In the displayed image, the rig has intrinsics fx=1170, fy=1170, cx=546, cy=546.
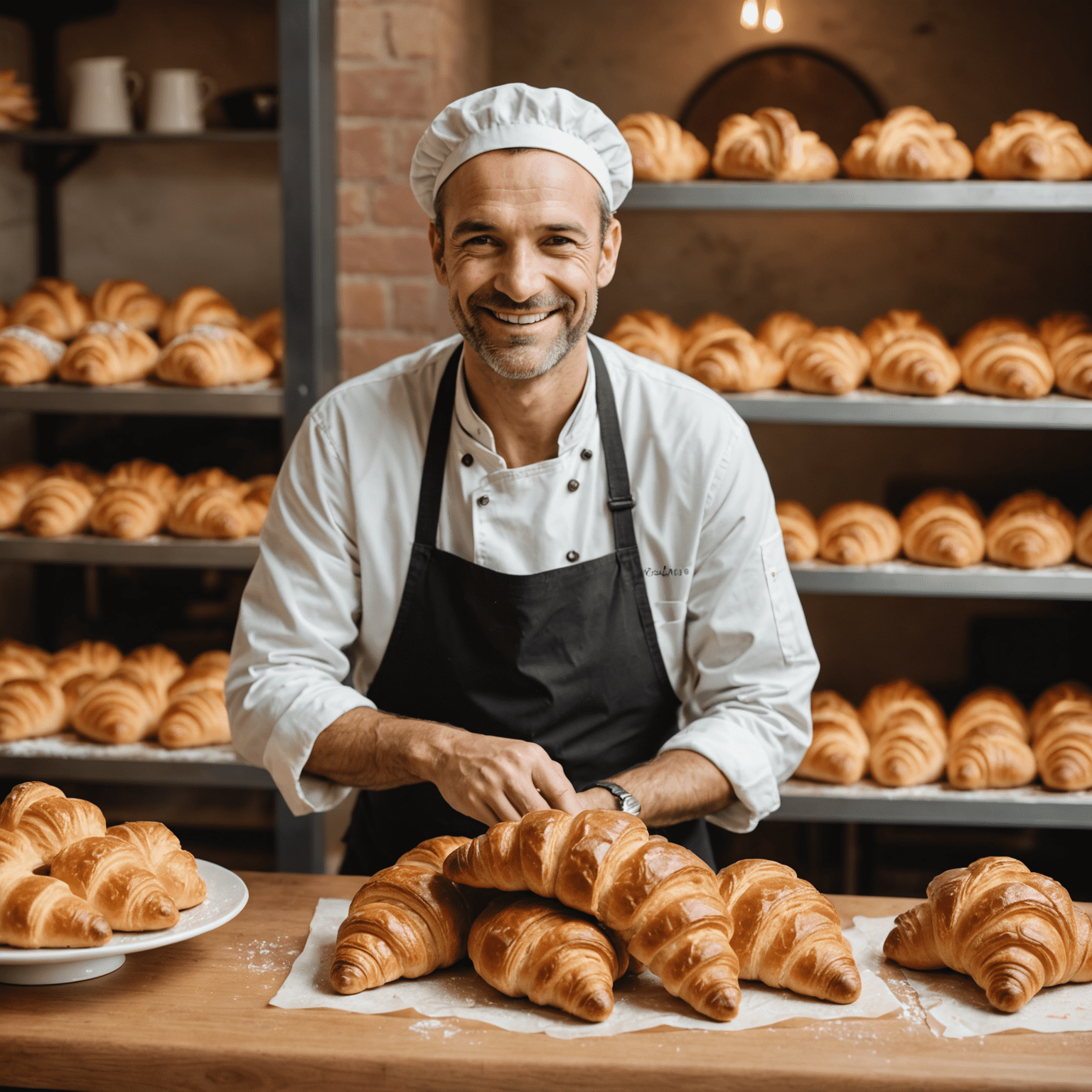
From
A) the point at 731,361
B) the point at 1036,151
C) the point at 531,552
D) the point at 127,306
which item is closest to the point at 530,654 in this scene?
the point at 531,552

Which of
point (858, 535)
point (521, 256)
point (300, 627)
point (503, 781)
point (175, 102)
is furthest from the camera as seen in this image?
point (175, 102)

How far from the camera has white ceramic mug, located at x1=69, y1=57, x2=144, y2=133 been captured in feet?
9.66

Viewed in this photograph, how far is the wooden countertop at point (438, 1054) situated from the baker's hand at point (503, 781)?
30 centimetres

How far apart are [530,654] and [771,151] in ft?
4.62

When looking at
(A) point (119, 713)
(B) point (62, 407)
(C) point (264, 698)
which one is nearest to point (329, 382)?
(B) point (62, 407)

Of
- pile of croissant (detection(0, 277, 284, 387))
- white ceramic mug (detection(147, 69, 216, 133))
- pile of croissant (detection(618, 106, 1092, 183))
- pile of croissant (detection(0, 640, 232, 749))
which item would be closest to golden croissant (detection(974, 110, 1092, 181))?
pile of croissant (detection(618, 106, 1092, 183))

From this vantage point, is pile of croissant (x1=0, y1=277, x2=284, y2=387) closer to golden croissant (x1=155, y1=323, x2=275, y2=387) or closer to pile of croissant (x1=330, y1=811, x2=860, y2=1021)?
golden croissant (x1=155, y1=323, x2=275, y2=387)

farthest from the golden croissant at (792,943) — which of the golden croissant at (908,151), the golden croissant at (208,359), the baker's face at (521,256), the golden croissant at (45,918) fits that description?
the golden croissant at (208,359)

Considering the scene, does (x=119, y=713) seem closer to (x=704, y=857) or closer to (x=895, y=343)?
(x=704, y=857)

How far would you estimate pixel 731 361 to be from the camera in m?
2.66

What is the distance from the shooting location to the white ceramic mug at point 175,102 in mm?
2908

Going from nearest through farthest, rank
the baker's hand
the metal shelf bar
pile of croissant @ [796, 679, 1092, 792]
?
1. the baker's hand
2. the metal shelf bar
3. pile of croissant @ [796, 679, 1092, 792]

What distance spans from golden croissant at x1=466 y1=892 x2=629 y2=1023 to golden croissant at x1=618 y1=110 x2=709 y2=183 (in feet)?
6.03

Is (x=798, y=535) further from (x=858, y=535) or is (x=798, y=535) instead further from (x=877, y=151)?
(x=877, y=151)
